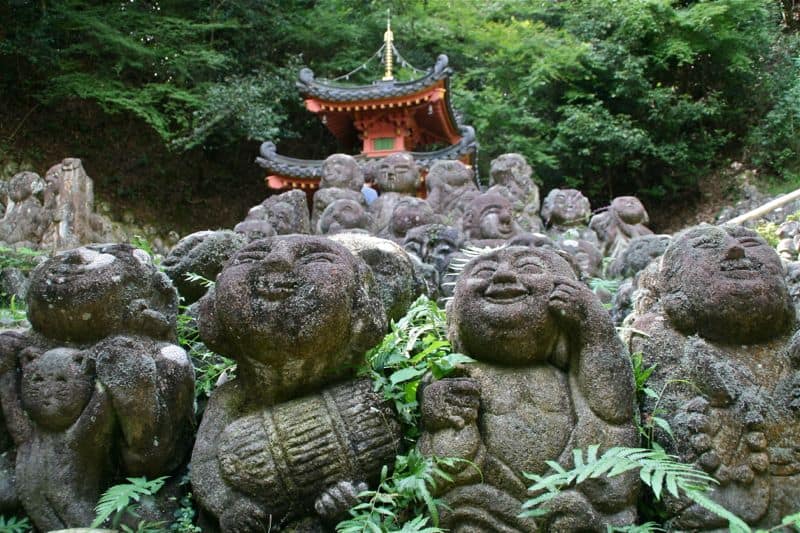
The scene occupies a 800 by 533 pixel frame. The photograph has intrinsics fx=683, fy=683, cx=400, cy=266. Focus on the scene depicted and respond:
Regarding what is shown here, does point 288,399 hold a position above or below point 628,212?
above

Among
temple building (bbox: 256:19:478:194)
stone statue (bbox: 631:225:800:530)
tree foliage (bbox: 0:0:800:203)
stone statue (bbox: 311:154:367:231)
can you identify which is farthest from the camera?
tree foliage (bbox: 0:0:800:203)

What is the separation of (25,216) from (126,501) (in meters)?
11.2

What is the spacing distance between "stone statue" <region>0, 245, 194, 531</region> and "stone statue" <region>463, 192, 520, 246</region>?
5.66m

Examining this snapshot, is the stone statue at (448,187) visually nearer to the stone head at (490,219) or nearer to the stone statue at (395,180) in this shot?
the stone statue at (395,180)

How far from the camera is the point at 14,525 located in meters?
2.91

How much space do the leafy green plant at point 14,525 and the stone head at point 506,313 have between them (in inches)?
80.6

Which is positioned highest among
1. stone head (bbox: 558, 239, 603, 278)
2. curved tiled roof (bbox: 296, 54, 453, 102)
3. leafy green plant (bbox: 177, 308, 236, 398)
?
curved tiled roof (bbox: 296, 54, 453, 102)

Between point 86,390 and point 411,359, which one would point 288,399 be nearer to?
point 411,359

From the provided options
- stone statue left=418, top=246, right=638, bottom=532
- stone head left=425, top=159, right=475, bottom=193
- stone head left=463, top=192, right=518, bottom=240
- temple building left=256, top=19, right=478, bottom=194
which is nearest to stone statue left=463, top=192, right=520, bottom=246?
stone head left=463, top=192, right=518, bottom=240

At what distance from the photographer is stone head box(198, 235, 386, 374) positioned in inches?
114

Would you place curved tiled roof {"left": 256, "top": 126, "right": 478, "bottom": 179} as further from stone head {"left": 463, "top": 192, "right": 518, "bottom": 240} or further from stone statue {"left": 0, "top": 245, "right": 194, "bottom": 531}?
stone statue {"left": 0, "top": 245, "right": 194, "bottom": 531}

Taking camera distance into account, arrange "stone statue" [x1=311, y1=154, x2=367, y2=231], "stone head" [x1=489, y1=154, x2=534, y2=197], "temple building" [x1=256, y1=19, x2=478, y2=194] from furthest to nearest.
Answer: "temple building" [x1=256, y1=19, x2=478, y2=194] → "stone head" [x1=489, y1=154, x2=534, y2=197] → "stone statue" [x1=311, y1=154, x2=367, y2=231]

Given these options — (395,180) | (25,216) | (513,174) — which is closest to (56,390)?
(395,180)

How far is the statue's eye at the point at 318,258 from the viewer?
306 centimetres
